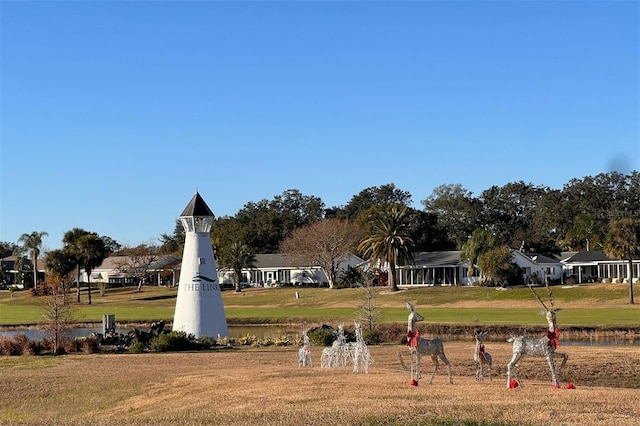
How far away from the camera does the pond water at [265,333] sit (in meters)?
42.4

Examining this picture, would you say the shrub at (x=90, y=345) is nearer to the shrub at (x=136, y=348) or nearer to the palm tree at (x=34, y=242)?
the shrub at (x=136, y=348)

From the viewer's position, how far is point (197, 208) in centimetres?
4619

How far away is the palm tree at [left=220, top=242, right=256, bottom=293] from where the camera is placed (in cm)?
10644

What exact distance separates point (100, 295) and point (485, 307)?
6036 cm

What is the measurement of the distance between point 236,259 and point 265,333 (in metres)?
52.2

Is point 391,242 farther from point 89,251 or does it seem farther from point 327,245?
point 89,251

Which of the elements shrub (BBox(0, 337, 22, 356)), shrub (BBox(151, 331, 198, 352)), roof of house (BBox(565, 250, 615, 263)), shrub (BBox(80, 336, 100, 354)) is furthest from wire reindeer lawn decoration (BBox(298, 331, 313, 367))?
roof of house (BBox(565, 250, 615, 263))

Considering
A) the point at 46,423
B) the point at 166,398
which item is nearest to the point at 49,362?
the point at 166,398

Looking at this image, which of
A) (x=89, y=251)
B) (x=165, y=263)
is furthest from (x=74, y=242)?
(x=165, y=263)

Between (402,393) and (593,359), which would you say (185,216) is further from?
(402,393)

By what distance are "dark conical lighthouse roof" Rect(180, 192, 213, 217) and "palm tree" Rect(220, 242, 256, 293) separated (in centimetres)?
5789

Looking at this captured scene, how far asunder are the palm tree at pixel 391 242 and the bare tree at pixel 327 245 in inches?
266

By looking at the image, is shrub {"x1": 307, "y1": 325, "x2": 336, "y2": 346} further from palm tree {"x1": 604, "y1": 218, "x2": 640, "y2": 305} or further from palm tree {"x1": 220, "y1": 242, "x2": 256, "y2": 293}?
palm tree {"x1": 220, "y1": 242, "x2": 256, "y2": 293}

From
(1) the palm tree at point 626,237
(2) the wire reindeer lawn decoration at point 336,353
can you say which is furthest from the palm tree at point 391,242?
(2) the wire reindeer lawn decoration at point 336,353
